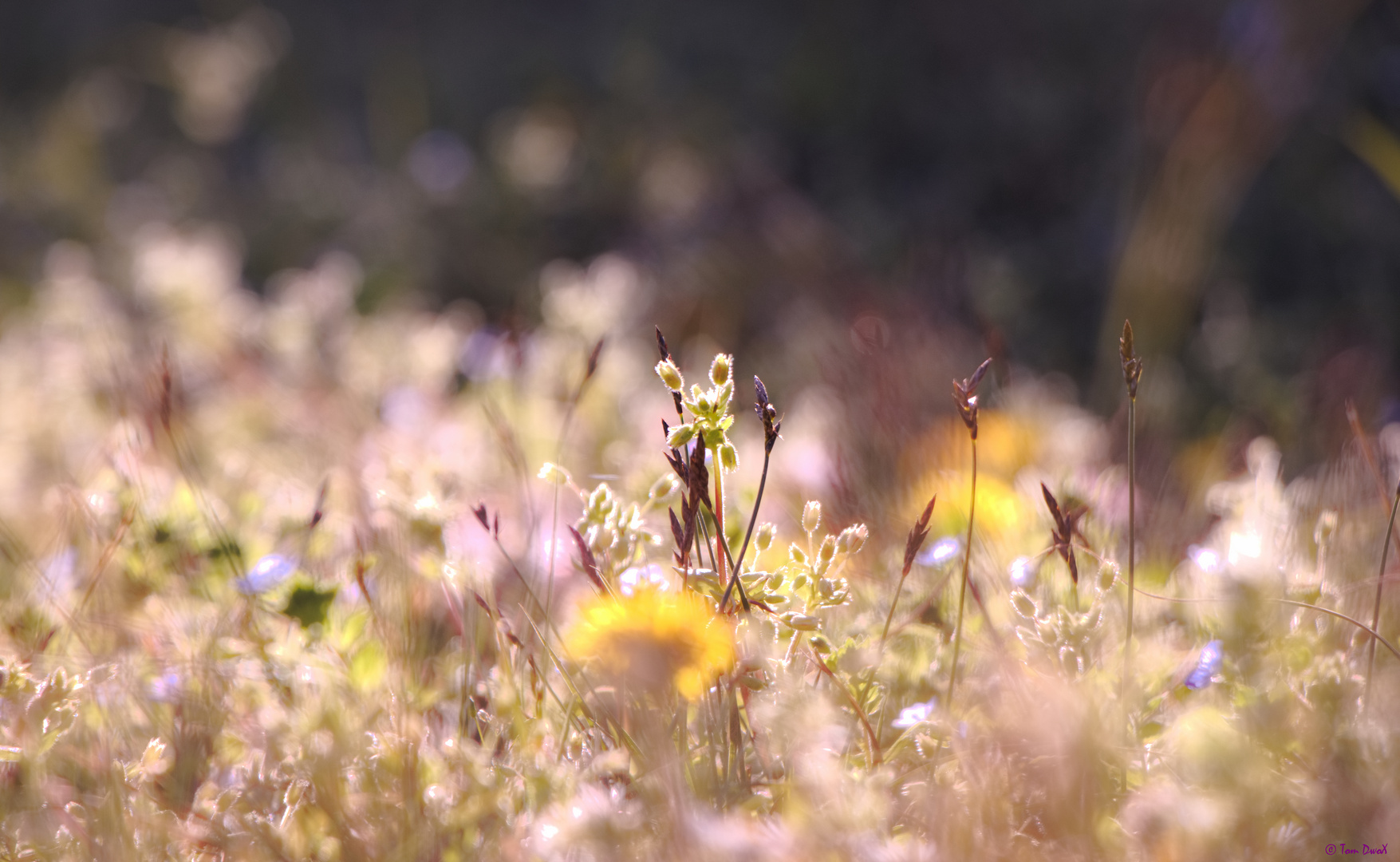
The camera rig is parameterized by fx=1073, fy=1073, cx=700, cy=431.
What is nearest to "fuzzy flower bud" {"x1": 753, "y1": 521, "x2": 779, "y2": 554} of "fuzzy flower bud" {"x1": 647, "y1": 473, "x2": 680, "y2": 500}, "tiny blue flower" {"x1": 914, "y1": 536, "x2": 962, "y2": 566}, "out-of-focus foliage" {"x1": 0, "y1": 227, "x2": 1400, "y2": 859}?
"out-of-focus foliage" {"x1": 0, "y1": 227, "x2": 1400, "y2": 859}

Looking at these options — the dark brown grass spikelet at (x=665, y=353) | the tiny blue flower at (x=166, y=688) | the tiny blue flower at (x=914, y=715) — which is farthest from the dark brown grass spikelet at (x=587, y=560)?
the tiny blue flower at (x=166, y=688)

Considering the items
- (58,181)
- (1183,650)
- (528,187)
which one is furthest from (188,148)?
(1183,650)

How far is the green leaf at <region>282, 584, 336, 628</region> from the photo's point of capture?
1028mm

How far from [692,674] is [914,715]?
206 mm

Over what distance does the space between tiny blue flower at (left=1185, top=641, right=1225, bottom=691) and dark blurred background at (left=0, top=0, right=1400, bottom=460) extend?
763mm

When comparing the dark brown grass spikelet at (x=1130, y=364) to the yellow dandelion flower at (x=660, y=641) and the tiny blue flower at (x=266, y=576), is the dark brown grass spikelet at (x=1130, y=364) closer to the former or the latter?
the yellow dandelion flower at (x=660, y=641)

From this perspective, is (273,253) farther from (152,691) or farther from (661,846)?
(661,846)

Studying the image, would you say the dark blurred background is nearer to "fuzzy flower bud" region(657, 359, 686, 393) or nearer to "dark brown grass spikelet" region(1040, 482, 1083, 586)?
"dark brown grass spikelet" region(1040, 482, 1083, 586)

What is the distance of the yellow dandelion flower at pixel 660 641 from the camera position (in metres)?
0.78

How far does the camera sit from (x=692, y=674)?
2.72 ft

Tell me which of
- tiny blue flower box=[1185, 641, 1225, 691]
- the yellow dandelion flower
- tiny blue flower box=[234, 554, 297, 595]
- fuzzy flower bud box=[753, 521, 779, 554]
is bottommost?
the yellow dandelion flower

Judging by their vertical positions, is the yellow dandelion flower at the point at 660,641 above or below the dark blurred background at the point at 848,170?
below

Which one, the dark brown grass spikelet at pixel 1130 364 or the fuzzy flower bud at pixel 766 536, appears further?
the fuzzy flower bud at pixel 766 536

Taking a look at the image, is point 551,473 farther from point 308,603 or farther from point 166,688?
point 166,688
